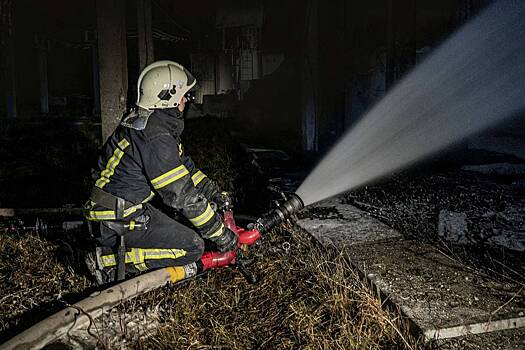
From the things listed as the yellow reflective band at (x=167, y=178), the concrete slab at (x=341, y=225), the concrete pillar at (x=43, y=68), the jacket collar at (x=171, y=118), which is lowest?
the concrete slab at (x=341, y=225)

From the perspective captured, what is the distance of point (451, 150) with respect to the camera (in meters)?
6.17

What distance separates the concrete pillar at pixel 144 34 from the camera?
6.39 m

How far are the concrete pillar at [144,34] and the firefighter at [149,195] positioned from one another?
3352 millimetres

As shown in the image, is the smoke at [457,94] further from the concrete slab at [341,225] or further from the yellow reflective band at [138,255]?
the yellow reflective band at [138,255]

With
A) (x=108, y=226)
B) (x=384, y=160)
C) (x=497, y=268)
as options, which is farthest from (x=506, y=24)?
(x=108, y=226)

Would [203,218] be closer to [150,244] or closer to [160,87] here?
[150,244]

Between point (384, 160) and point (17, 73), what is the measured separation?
56.6 feet

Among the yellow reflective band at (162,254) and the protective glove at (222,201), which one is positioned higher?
the protective glove at (222,201)

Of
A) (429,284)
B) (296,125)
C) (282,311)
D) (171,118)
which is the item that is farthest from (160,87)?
(296,125)

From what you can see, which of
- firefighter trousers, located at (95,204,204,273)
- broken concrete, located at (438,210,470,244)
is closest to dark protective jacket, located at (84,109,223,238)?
firefighter trousers, located at (95,204,204,273)

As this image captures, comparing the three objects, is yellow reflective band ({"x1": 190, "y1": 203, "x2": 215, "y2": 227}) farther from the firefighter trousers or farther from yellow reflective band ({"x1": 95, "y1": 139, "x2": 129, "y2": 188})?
yellow reflective band ({"x1": 95, "y1": 139, "x2": 129, "y2": 188})

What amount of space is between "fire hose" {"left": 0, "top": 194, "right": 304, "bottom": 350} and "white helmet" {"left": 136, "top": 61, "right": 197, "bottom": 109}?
0.96 metres

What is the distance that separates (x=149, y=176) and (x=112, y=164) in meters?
0.32

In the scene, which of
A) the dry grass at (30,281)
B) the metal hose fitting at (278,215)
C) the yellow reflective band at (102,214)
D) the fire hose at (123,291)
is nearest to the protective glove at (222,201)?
the fire hose at (123,291)
